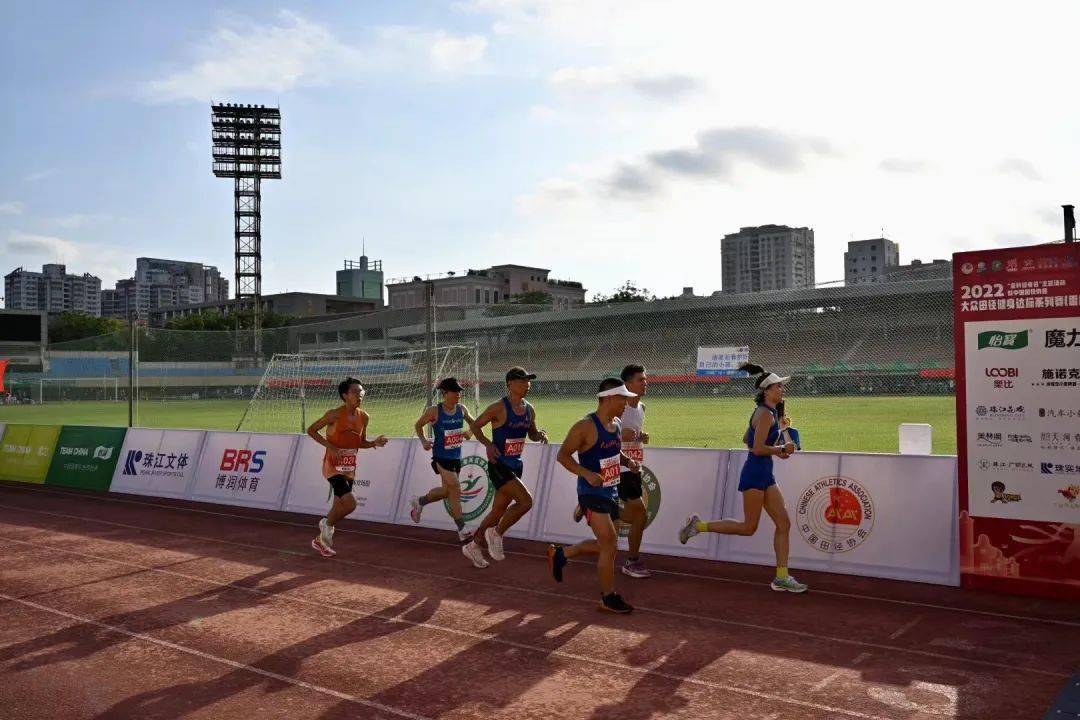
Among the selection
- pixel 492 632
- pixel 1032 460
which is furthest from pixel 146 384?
pixel 1032 460

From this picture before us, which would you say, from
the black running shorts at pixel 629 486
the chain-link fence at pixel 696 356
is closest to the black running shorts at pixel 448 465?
the black running shorts at pixel 629 486

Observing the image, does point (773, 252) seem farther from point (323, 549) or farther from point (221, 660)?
point (221, 660)

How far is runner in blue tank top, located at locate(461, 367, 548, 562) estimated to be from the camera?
10.1 metres

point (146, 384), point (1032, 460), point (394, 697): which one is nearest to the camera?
point (394, 697)

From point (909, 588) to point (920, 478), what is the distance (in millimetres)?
1251

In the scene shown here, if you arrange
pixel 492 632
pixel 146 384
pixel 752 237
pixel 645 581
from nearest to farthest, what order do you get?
pixel 492 632 < pixel 645 581 < pixel 146 384 < pixel 752 237

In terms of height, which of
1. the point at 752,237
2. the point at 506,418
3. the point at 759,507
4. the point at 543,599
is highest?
the point at 752,237

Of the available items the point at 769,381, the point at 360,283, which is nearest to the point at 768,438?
the point at 769,381

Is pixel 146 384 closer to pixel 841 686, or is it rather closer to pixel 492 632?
pixel 492 632

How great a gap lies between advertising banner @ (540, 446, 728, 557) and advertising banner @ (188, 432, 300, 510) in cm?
617

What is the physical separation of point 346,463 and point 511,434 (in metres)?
2.51

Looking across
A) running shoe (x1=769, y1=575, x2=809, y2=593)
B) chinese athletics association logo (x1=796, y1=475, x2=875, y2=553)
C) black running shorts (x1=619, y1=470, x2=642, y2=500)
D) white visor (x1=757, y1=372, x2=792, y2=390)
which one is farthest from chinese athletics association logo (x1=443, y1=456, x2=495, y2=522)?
white visor (x1=757, y1=372, x2=792, y2=390)

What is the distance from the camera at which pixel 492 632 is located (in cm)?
762

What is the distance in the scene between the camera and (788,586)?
892 centimetres
